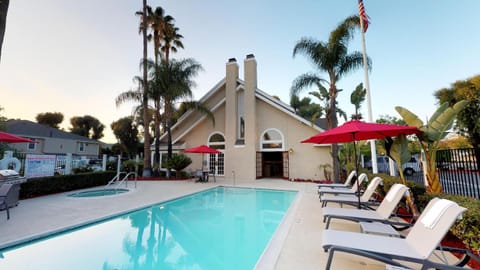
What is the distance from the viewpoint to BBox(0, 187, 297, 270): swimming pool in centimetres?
411

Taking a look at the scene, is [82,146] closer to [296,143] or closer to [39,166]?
[39,166]

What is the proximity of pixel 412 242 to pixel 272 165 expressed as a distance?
1761 centimetres

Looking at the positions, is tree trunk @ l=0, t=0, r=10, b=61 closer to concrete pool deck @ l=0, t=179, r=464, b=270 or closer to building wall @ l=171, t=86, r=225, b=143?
concrete pool deck @ l=0, t=179, r=464, b=270

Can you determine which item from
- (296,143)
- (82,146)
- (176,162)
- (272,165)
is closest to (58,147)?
(82,146)

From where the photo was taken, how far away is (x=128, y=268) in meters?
3.93

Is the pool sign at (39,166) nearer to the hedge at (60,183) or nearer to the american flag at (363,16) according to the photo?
the hedge at (60,183)

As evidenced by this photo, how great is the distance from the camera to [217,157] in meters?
18.7

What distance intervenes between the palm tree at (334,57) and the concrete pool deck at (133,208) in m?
7.51

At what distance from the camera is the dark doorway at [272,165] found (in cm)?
2031

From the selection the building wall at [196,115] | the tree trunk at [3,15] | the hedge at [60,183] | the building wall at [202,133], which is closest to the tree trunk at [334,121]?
the building wall at [202,133]

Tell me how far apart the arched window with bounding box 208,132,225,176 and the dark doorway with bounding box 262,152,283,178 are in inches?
177

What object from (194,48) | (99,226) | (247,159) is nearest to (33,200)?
(99,226)

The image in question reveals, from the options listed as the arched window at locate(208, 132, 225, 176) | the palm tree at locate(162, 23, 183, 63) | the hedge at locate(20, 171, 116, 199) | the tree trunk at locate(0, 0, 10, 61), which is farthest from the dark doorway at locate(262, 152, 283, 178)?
the tree trunk at locate(0, 0, 10, 61)

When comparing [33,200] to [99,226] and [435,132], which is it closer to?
[99,226]
